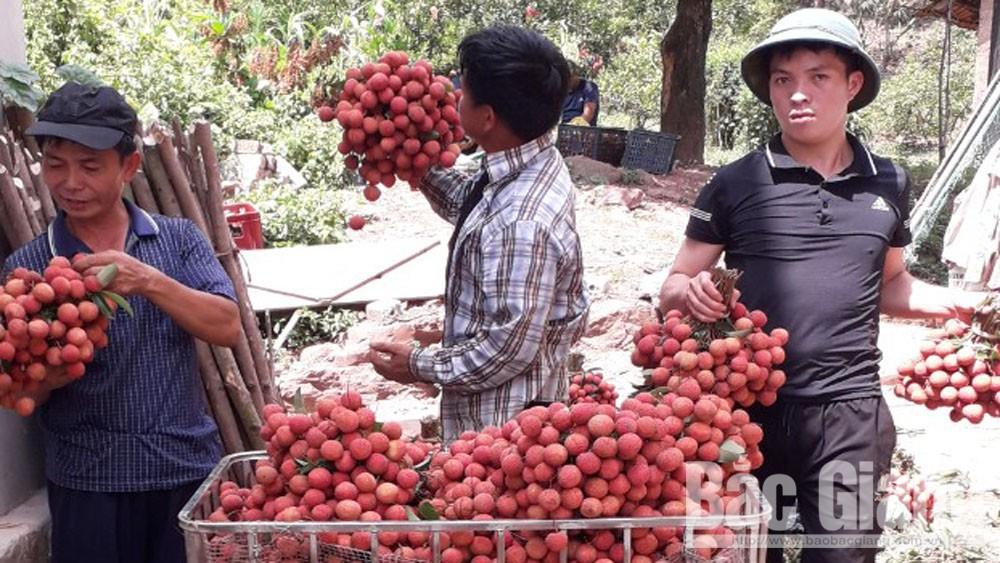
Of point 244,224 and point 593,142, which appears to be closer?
point 244,224

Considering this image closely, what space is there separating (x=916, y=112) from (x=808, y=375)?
64.8 feet

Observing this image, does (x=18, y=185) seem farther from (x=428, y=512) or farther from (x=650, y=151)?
(x=650, y=151)

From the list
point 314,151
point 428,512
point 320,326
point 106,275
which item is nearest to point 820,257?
point 428,512

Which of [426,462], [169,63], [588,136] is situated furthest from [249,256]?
[588,136]

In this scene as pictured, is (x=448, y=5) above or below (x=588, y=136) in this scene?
above

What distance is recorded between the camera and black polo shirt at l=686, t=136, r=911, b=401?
8.83 ft

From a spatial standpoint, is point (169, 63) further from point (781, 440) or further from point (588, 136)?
point (781, 440)

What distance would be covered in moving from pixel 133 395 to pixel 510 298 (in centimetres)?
88

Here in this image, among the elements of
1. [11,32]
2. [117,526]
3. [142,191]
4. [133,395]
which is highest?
[11,32]

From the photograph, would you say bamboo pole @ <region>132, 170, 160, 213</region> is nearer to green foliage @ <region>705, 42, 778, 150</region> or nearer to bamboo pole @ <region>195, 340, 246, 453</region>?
bamboo pole @ <region>195, 340, 246, 453</region>

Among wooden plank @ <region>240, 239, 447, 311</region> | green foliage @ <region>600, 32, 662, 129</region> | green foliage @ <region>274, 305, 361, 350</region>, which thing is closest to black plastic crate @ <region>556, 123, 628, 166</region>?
green foliage @ <region>274, 305, 361, 350</region>

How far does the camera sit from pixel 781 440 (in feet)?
8.93

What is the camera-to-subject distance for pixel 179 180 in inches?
124

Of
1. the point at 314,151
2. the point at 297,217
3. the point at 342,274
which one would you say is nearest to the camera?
the point at 342,274
